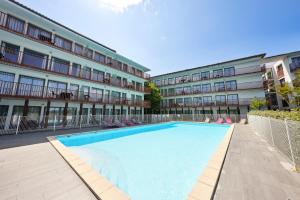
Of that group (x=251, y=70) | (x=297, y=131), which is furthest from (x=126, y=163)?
(x=251, y=70)

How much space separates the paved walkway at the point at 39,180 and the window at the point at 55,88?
11.2m

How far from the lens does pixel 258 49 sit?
22.2 m

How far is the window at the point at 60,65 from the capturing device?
15.3m

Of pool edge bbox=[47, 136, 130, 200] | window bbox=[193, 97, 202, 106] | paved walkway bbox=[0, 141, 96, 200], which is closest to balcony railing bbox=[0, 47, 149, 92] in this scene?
paved walkway bbox=[0, 141, 96, 200]

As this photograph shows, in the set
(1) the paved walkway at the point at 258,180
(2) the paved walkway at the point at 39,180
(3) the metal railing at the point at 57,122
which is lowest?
(2) the paved walkway at the point at 39,180

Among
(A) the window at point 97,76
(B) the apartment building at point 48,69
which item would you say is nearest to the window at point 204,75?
(B) the apartment building at point 48,69

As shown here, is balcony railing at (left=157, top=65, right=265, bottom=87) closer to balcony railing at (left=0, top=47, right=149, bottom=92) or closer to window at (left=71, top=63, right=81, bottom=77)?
balcony railing at (left=0, top=47, right=149, bottom=92)

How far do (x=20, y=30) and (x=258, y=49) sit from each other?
33.7m

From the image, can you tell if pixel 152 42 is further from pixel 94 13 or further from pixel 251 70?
pixel 251 70

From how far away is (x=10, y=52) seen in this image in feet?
40.3

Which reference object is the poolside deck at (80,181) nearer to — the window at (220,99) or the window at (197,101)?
the window at (220,99)

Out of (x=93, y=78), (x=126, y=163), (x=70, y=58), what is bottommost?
(x=126, y=163)

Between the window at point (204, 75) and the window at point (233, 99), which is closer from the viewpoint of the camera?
the window at point (233, 99)

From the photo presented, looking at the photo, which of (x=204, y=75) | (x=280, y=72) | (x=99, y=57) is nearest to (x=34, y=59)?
(x=99, y=57)
